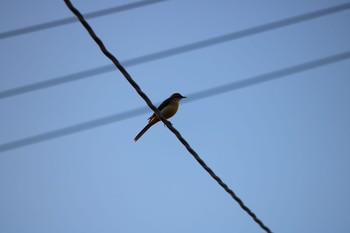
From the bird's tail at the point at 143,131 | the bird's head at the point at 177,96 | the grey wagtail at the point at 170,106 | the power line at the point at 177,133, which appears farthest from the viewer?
the bird's head at the point at 177,96

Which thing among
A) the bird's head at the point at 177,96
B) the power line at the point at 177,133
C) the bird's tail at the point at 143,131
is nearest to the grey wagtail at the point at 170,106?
the bird's head at the point at 177,96

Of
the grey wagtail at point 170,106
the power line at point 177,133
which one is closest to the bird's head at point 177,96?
the grey wagtail at point 170,106

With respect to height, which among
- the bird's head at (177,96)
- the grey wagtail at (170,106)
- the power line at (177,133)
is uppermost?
the bird's head at (177,96)

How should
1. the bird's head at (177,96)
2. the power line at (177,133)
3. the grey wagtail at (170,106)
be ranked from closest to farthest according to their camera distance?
the power line at (177,133) → the grey wagtail at (170,106) → the bird's head at (177,96)

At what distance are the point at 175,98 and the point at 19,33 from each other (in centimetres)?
309

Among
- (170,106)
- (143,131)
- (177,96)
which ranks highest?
(177,96)

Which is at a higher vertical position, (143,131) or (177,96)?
(177,96)

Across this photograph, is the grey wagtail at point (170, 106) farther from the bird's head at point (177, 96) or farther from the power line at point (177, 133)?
the power line at point (177, 133)

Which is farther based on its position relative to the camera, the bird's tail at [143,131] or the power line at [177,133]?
the bird's tail at [143,131]

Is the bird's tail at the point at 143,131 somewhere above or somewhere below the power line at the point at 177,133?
above

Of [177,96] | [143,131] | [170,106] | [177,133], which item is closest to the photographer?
[177,133]

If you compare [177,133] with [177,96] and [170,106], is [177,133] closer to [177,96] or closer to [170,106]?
[170,106]

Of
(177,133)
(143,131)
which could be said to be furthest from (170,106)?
(177,133)

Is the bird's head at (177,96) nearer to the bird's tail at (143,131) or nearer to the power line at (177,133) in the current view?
the bird's tail at (143,131)
